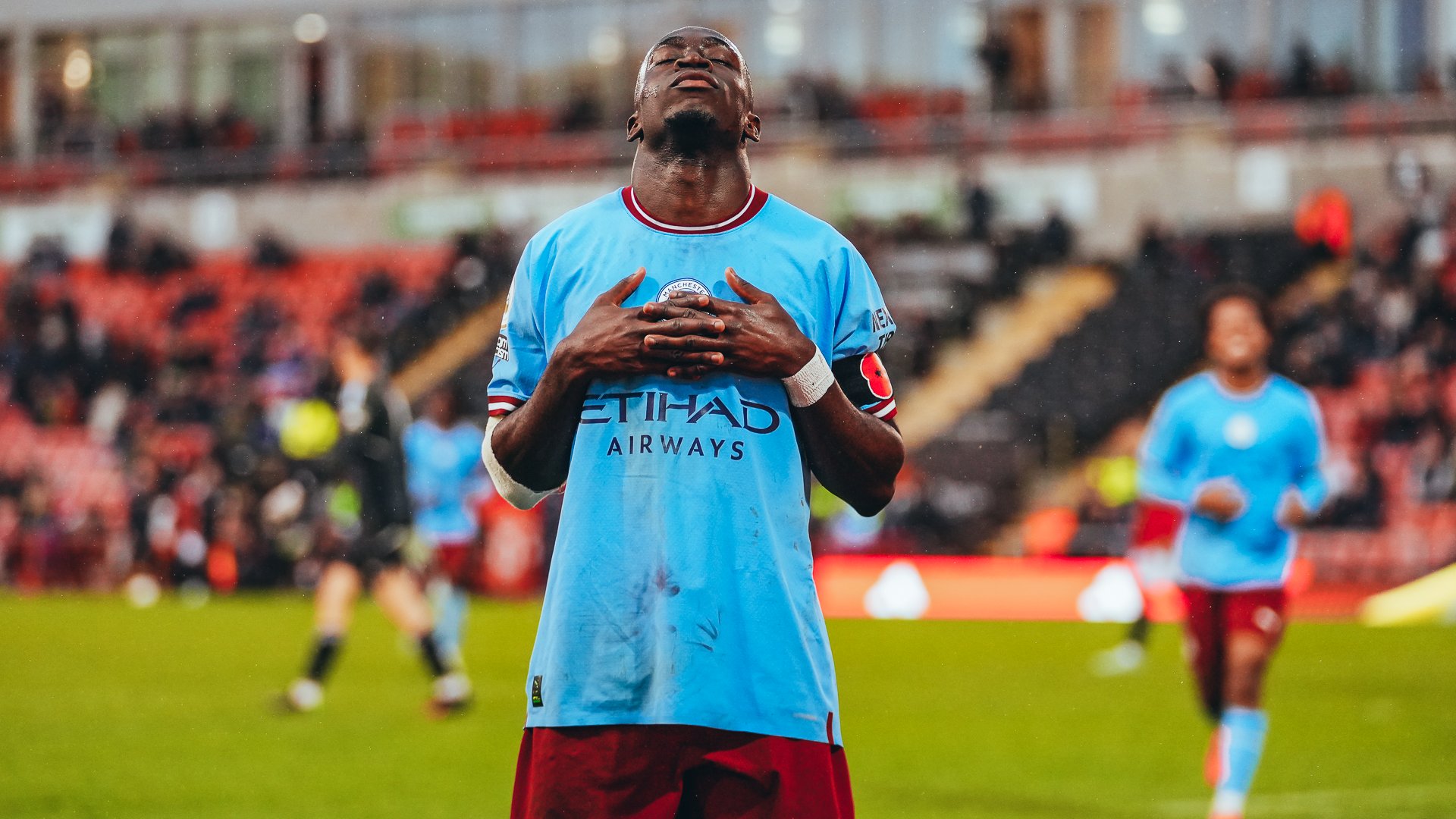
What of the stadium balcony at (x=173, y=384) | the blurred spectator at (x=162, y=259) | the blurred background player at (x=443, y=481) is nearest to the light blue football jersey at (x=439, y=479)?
the blurred background player at (x=443, y=481)

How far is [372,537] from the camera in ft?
40.3

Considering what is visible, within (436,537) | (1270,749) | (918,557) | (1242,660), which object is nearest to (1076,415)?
(918,557)

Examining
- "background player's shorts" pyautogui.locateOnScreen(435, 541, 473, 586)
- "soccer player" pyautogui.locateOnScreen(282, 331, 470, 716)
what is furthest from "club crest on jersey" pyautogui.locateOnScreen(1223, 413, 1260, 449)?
"background player's shorts" pyautogui.locateOnScreen(435, 541, 473, 586)

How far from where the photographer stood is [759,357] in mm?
3059

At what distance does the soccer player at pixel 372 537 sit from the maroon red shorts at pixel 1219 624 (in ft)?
18.8

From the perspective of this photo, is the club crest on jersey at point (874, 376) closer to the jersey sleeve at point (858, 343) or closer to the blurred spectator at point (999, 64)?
the jersey sleeve at point (858, 343)

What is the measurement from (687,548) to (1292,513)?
5.31m

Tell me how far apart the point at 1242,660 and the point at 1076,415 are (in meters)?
21.2

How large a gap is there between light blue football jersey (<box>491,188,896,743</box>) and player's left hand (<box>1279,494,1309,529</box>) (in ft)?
16.6

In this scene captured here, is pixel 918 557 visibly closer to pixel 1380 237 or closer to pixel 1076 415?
pixel 1076 415

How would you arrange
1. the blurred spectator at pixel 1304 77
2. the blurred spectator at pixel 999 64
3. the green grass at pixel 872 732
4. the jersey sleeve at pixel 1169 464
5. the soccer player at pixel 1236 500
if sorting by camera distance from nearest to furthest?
the soccer player at pixel 1236 500 < the jersey sleeve at pixel 1169 464 < the green grass at pixel 872 732 < the blurred spectator at pixel 1304 77 < the blurred spectator at pixel 999 64

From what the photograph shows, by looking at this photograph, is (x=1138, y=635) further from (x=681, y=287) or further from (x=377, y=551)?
(x=681, y=287)

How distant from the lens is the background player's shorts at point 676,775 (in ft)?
10.0

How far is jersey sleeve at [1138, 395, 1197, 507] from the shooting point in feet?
27.0
